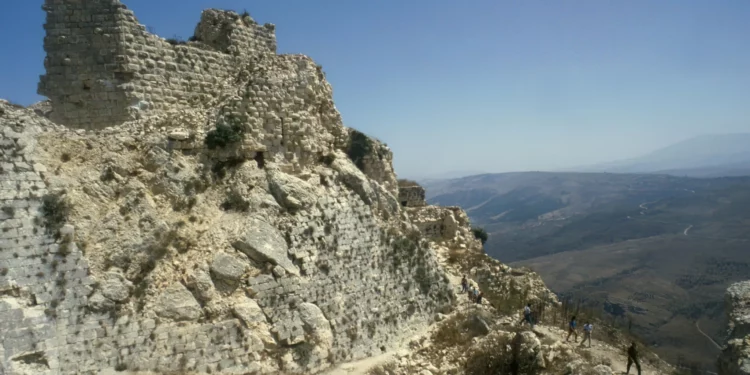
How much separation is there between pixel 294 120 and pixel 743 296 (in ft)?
48.8

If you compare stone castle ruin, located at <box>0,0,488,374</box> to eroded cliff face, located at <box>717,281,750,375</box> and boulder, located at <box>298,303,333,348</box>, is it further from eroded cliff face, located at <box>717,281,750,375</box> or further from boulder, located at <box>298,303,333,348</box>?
eroded cliff face, located at <box>717,281,750,375</box>

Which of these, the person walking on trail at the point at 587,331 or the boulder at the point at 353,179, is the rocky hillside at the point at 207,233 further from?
the person walking on trail at the point at 587,331

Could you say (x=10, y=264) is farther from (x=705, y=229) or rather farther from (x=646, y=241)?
(x=705, y=229)

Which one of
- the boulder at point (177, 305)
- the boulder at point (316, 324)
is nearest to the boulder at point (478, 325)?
the boulder at point (316, 324)

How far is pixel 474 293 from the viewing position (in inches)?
691

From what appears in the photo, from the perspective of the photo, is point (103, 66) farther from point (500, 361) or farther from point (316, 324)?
point (500, 361)

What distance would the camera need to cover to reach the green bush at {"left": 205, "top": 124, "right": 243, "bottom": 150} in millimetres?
13062

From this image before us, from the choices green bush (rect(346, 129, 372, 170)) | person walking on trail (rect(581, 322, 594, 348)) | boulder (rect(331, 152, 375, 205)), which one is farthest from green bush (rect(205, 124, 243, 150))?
person walking on trail (rect(581, 322, 594, 348))

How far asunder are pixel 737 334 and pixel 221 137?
15.5 metres

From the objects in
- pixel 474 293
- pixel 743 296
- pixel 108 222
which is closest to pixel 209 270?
pixel 108 222

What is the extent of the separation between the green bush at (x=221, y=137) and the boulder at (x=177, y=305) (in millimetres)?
4210

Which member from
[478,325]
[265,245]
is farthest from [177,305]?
[478,325]

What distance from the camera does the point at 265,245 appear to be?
40.5 ft

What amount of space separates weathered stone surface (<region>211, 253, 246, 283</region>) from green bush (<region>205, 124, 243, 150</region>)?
3.40 meters
